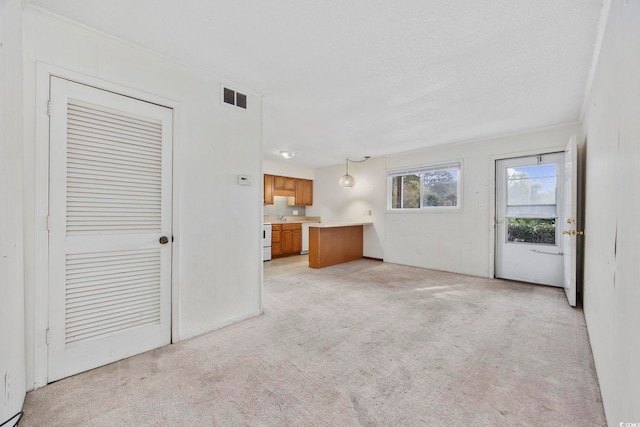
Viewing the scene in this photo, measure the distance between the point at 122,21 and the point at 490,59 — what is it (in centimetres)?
280

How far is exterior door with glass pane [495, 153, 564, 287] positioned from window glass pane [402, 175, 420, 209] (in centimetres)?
145

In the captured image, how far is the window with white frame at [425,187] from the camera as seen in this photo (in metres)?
5.12

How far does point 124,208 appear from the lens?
2096mm

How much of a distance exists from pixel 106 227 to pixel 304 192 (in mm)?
5751

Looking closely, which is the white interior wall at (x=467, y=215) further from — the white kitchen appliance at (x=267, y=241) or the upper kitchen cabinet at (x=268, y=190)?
the upper kitchen cabinet at (x=268, y=190)

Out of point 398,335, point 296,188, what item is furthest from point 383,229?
point 398,335

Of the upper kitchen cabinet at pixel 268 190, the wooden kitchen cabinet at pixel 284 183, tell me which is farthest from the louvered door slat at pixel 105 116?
the wooden kitchen cabinet at pixel 284 183

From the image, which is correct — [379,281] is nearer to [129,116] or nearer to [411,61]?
[411,61]

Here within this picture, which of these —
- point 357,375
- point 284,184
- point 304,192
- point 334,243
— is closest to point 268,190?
point 284,184

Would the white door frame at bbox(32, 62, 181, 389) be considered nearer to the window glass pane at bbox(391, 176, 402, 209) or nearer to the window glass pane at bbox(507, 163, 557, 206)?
the window glass pane at bbox(391, 176, 402, 209)

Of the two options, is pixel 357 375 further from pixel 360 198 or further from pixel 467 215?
pixel 360 198

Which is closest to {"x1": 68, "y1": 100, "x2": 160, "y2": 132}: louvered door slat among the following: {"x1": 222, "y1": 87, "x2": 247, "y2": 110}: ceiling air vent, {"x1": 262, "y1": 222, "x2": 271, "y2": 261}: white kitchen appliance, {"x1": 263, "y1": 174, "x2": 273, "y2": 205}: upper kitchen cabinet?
{"x1": 222, "y1": 87, "x2": 247, "y2": 110}: ceiling air vent

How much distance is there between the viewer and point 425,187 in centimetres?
551

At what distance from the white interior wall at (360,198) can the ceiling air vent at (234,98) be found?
3951 mm
